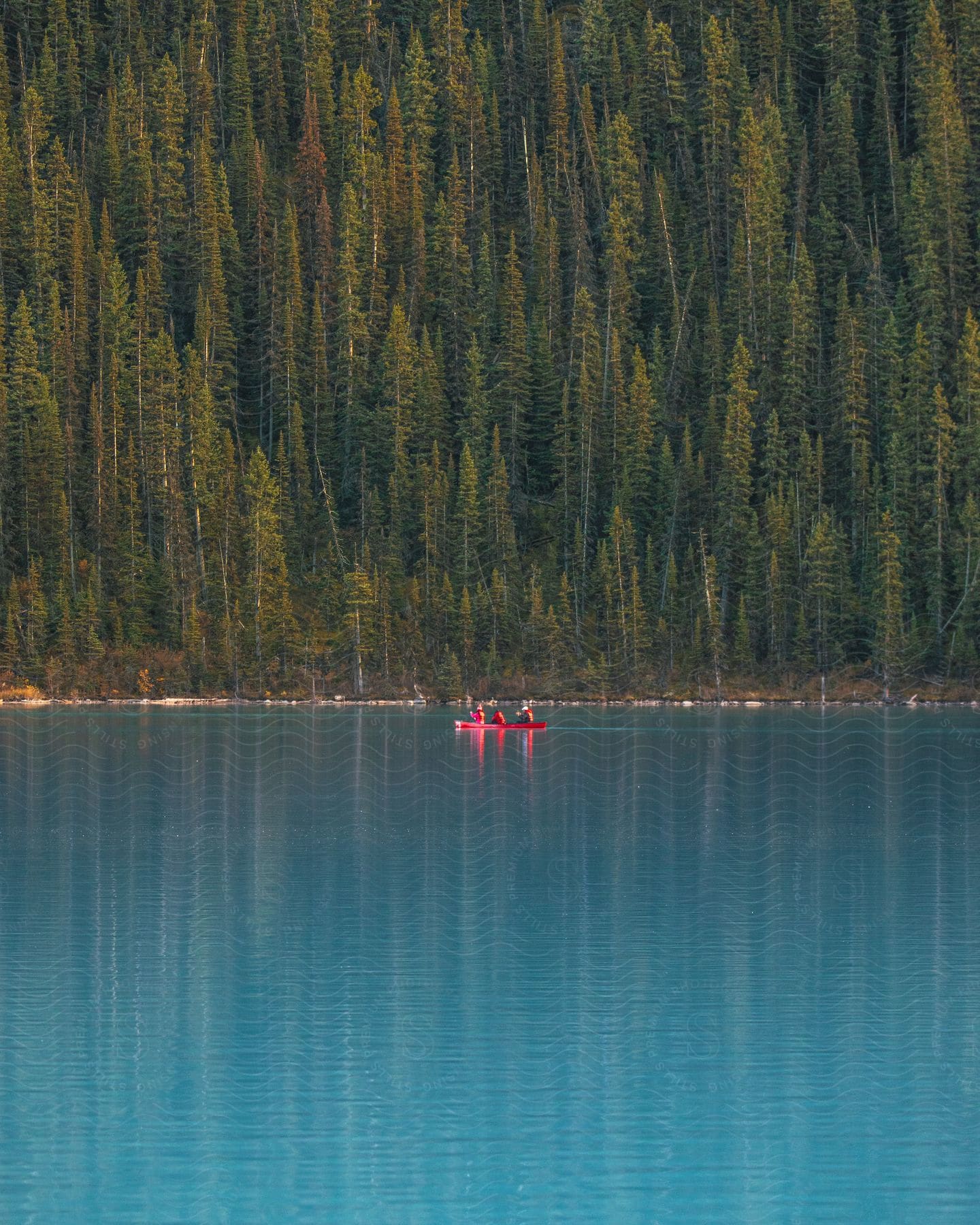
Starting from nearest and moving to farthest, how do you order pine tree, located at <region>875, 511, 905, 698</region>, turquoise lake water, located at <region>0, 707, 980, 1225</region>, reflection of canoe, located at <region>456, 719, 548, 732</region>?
turquoise lake water, located at <region>0, 707, 980, 1225</region>, reflection of canoe, located at <region>456, 719, 548, 732</region>, pine tree, located at <region>875, 511, 905, 698</region>

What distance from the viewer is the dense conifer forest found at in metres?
110

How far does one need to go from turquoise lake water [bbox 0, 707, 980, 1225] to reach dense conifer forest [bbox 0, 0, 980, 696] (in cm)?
5703

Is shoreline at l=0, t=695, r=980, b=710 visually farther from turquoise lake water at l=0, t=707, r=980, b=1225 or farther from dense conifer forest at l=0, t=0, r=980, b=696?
turquoise lake water at l=0, t=707, r=980, b=1225

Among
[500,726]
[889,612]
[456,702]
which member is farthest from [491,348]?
[500,726]

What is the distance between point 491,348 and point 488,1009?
106356 mm

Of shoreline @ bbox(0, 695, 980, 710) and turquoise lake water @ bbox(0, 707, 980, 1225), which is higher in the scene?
shoreline @ bbox(0, 695, 980, 710)

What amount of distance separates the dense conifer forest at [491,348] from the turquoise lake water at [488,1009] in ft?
187

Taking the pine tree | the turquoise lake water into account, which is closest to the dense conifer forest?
the pine tree

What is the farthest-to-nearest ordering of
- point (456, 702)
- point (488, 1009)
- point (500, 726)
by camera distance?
point (456, 702), point (500, 726), point (488, 1009)

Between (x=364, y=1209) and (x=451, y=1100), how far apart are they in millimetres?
3496

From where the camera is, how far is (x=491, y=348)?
12962cm

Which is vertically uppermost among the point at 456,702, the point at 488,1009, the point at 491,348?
the point at 491,348

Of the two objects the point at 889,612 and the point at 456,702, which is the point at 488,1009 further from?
the point at 456,702

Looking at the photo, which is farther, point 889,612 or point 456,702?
point 456,702
